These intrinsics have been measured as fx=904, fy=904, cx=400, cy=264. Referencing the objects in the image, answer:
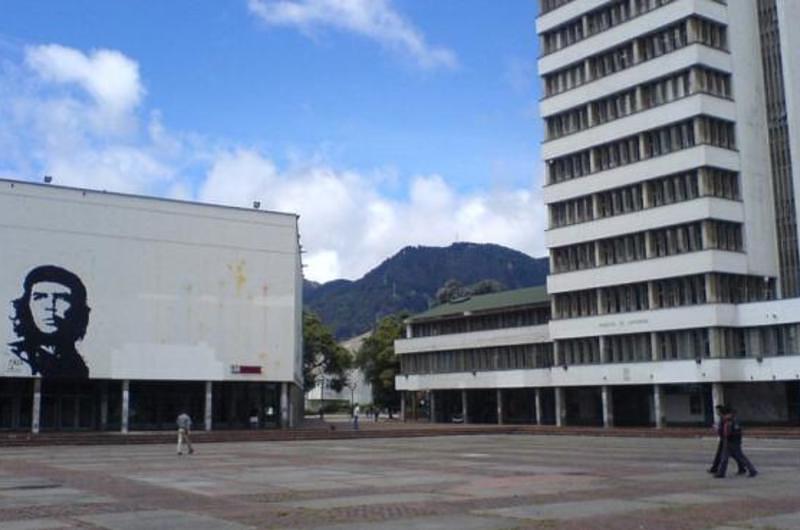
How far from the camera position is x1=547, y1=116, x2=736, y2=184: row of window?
213 feet

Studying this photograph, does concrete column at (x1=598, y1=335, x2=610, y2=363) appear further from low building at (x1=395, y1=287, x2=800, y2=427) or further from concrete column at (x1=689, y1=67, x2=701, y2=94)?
concrete column at (x1=689, y1=67, x2=701, y2=94)

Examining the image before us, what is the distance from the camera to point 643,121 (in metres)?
68.4

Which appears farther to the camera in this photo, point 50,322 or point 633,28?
point 633,28

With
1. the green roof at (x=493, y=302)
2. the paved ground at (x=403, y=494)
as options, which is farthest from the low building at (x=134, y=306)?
the paved ground at (x=403, y=494)

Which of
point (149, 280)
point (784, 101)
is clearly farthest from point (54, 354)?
point (784, 101)

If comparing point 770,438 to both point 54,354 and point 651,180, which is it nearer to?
point 651,180

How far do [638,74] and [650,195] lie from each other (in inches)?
369

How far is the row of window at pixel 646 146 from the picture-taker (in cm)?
6506

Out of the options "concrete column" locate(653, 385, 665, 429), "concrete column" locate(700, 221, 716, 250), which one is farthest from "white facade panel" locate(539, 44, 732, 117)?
"concrete column" locate(653, 385, 665, 429)

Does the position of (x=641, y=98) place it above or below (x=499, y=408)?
above

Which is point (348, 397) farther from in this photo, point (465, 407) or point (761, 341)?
point (761, 341)

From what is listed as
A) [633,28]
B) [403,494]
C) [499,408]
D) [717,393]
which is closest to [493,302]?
[499,408]

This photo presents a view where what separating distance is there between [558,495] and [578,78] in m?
61.1

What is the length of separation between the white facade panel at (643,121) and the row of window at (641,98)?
0.53 metres
